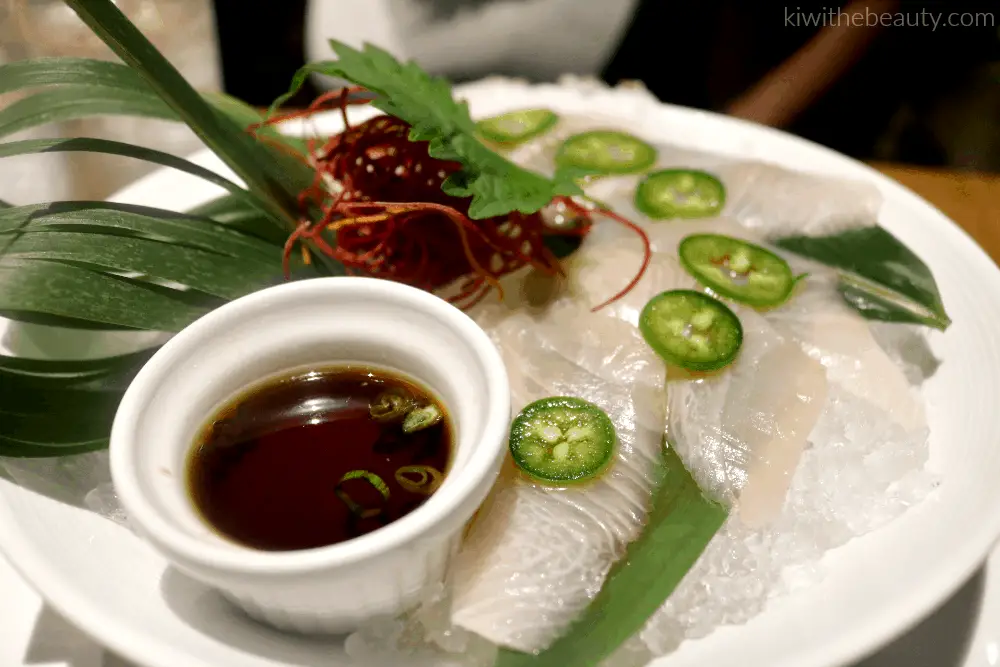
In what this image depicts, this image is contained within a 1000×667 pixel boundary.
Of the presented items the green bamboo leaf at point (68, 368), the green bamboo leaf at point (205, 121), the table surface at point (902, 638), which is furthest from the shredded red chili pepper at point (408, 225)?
the table surface at point (902, 638)

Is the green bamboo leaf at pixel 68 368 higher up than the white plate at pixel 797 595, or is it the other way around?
the green bamboo leaf at pixel 68 368

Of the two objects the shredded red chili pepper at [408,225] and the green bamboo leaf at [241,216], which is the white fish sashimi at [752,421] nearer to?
the shredded red chili pepper at [408,225]

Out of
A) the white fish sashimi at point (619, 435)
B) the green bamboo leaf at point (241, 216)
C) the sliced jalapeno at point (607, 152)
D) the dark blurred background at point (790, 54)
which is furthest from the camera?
the dark blurred background at point (790, 54)

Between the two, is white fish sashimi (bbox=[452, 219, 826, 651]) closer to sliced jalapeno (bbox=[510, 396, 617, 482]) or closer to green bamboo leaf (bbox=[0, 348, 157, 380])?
sliced jalapeno (bbox=[510, 396, 617, 482])

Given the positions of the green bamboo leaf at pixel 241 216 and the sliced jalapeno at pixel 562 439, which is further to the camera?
the green bamboo leaf at pixel 241 216

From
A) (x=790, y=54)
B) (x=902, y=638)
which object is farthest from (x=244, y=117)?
(x=790, y=54)

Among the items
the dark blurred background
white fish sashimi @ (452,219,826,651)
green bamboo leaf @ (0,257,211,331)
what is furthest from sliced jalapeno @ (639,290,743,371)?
the dark blurred background

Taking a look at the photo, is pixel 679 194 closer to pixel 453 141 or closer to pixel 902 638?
pixel 453 141
